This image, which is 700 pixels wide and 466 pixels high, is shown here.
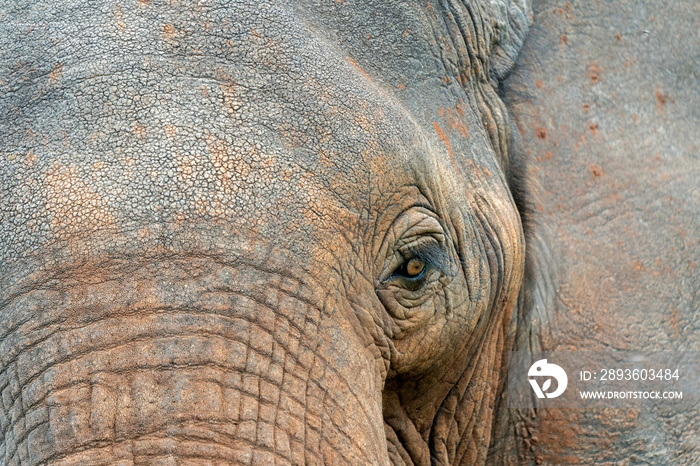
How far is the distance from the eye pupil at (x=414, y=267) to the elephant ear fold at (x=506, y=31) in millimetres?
748

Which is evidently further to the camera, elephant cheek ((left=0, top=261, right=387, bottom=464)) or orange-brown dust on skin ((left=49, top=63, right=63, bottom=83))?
orange-brown dust on skin ((left=49, top=63, right=63, bottom=83))

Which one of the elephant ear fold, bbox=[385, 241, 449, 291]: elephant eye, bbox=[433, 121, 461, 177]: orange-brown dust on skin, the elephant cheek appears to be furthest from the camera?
the elephant ear fold

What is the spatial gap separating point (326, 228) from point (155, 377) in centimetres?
46

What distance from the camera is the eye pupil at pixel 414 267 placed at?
7.02ft

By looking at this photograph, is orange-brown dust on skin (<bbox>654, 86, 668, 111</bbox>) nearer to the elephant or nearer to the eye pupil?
the elephant

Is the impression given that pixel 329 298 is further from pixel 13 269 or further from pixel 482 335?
pixel 482 335

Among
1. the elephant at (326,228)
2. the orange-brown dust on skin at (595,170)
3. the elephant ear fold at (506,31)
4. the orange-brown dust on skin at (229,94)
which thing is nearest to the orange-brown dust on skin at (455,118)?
the elephant at (326,228)

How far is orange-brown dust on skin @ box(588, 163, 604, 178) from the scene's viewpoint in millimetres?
2744

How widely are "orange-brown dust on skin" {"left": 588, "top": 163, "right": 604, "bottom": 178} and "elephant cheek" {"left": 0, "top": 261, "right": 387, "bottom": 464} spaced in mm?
1282

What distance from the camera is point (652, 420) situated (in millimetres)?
2775

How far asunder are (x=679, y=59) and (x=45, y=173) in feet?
6.59

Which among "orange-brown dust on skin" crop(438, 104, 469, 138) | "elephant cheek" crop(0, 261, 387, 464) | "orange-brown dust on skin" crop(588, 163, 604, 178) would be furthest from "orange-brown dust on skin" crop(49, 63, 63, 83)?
"orange-brown dust on skin" crop(588, 163, 604, 178)

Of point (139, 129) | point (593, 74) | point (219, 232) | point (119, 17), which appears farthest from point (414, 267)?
point (593, 74)

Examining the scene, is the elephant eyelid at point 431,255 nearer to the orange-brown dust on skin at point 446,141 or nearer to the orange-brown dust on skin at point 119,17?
the orange-brown dust on skin at point 446,141
